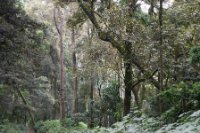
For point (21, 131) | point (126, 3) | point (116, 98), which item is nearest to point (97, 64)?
point (116, 98)

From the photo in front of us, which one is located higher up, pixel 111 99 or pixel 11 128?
pixel 111 99

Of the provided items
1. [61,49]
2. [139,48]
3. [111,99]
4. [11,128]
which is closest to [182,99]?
[139,48]

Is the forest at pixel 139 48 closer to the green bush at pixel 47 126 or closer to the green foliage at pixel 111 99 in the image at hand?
the green foliage at pixel 111 99

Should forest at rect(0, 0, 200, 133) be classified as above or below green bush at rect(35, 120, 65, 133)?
above

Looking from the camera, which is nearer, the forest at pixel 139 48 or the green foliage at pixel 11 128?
the forest at pixel 139 48

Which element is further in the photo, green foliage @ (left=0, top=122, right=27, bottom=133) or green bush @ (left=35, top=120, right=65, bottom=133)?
green foliage @ (left=0, top=122, right=27, bottom=133)

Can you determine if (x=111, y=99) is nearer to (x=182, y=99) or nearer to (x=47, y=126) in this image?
(x=47, y=126)

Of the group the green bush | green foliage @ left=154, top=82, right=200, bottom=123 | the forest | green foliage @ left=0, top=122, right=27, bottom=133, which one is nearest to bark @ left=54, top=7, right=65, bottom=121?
the green bush

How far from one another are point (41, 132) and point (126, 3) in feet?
54.4

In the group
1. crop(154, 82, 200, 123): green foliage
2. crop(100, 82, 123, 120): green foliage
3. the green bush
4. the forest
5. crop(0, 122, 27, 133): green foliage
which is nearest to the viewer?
crop(154, 82, 200, 123): green foliage

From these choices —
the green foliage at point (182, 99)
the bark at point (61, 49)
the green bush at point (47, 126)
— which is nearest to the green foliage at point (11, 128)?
the green bush at point (47, 126)

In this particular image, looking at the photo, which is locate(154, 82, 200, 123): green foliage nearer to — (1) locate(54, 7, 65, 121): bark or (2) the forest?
(2) the forest

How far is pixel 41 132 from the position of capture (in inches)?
1048

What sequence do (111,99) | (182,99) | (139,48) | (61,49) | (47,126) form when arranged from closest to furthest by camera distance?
(182,99) < (139,48) < (111,99) < (47,126) < (61,49)
